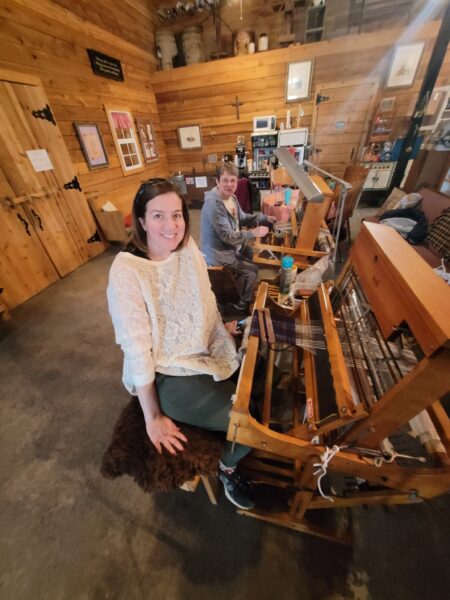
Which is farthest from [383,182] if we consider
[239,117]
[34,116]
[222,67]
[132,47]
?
[34,116]

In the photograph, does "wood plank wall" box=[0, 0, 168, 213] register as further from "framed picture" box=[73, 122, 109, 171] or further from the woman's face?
the woman's face

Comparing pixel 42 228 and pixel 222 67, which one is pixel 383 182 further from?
pixel 42 228

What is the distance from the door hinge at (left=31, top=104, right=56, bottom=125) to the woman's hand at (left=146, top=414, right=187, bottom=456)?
148 inches

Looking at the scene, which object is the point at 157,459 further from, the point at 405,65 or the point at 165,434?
the point at 405,65

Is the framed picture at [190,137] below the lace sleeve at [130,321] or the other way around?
the other way around

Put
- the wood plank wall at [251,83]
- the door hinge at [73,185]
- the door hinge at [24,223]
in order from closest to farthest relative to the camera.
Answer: the door hinge at [24,223]
the door hinge at [73,185]
the wood plank wall at [251,83]

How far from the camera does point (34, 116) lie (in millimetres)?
2756

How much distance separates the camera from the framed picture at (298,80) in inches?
175

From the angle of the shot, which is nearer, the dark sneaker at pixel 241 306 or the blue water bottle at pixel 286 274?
the blue water bottle at pixel 286 274

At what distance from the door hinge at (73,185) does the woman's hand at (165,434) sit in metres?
3.58

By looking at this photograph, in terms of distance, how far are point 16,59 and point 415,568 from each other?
5135 millimetres

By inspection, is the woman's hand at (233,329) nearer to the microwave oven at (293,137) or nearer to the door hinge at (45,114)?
the door hinge at (45,114)

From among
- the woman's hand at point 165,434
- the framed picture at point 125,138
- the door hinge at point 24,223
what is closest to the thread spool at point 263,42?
the framed picture at point 125,138

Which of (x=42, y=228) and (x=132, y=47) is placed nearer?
(x=42, y=228)
